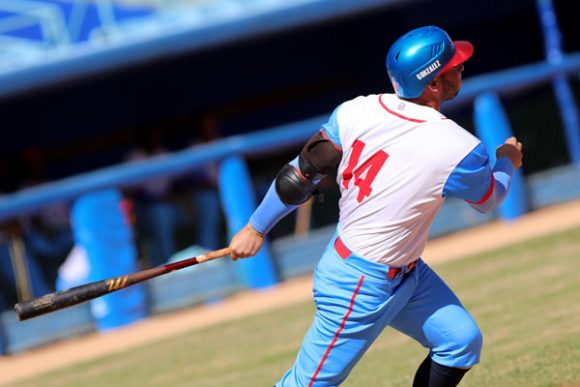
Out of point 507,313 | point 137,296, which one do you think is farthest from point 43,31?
point 507,313

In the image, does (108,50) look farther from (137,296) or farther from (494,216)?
(494,216)

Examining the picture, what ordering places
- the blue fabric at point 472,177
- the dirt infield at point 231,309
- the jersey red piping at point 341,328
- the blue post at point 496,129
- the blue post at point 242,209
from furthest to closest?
the blue post at point 496,129 < the blue post at point 242,209 < the dirt infield at point 231,309 < the jersey red piping at point 341,328 < the blue fabric at point 472,177

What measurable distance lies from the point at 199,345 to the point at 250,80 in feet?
26.7

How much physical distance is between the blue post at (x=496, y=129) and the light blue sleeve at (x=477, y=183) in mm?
7159

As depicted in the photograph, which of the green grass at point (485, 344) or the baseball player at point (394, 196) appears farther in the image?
the green grass at point (485, 344)

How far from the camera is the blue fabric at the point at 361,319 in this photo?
400 centimetres

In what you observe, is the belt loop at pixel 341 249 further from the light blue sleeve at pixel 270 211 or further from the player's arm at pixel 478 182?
the player's arm at pixel 478 182

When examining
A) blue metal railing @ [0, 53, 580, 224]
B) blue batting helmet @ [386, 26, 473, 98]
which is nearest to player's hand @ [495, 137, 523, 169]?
blue batting helmet @ [386, 26, 473, 98]

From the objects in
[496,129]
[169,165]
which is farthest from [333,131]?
[496,129]

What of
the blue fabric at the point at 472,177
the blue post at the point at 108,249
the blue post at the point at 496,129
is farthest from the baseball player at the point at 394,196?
the blue post at the point at 496,129

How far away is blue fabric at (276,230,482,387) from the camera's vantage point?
157 inches

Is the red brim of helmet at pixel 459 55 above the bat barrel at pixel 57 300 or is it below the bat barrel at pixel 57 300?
above

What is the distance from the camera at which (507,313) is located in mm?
6938

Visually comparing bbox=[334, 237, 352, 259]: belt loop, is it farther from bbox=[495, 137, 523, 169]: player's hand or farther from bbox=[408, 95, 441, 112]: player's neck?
bbox=[495, 137, 523, 169]: player's hand
